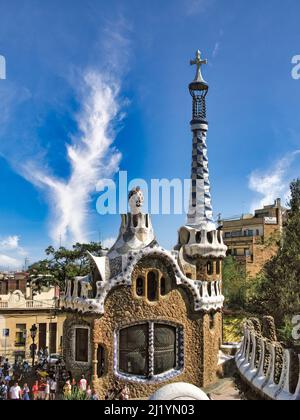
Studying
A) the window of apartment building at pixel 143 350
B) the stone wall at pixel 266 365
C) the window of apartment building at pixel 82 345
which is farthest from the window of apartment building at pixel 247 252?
the window of apartment building at pixel 82 345

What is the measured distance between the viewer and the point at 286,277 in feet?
84.2

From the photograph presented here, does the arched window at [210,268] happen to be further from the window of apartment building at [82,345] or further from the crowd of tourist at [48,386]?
the crowd of tourist at [48,386]

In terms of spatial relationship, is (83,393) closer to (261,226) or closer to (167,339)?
(167,339)

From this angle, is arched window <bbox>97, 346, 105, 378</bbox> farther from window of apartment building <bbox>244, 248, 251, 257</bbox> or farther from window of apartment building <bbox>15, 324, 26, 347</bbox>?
window of apartment building <bbox>244, 248, 251, 257</bbox>

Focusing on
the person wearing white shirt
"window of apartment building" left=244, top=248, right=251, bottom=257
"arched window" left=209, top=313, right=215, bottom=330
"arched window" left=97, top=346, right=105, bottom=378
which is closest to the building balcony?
"arched window" left=97, top=346, right=105, bottom=378

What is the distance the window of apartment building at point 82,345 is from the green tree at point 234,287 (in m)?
18.0

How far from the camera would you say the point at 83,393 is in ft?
50.4

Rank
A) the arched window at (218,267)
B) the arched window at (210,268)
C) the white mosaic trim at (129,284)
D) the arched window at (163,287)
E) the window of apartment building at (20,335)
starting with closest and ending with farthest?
the white mosaic trim at (129,284)
the arched window at (163,287)
the arched window at (210,268)
the arched window at (218,267)
the window of apartment building at (20,335)

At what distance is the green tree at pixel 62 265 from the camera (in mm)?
30969

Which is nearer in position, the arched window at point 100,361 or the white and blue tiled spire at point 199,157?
the arched window at point 100,361

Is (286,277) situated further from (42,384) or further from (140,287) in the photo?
(42,384)

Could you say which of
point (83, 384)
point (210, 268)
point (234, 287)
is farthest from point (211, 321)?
point (234, 287)

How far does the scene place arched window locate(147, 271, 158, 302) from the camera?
18.1 meters

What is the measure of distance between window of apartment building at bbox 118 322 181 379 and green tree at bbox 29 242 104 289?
43.5ft
